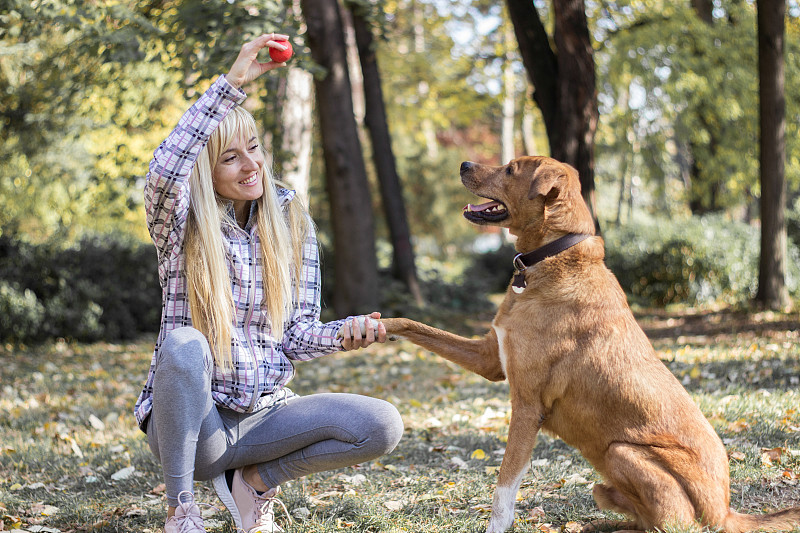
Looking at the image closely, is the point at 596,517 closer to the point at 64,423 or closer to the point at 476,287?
the point at 64,423

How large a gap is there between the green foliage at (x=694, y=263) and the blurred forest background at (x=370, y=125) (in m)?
0.04

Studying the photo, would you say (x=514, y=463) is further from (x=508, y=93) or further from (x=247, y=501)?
(x=508, y=93)

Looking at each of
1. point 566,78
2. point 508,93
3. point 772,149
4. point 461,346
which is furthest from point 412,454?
point 508,93

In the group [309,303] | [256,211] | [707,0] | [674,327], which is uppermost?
[707,0]

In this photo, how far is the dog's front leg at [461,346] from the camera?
3.24 meters

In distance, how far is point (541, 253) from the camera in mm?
3264

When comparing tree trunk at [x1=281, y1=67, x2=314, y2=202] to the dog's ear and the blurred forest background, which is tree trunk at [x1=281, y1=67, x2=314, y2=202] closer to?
the blurred forest background

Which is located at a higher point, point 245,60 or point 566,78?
point 566,78

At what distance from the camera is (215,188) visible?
3.16m

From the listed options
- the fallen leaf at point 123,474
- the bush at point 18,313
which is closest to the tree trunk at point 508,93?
→ the bush at point 18,313

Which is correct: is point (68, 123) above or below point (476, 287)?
above

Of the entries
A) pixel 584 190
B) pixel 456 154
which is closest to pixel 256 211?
pixel 584 190

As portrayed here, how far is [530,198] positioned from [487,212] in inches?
10.2

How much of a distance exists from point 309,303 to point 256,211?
501 millimetres
